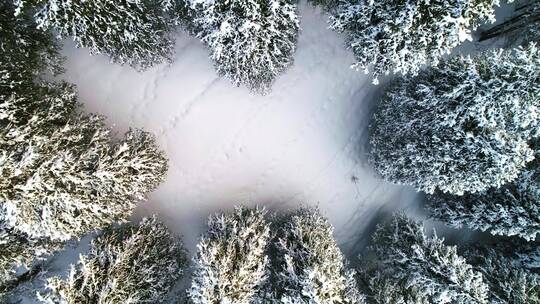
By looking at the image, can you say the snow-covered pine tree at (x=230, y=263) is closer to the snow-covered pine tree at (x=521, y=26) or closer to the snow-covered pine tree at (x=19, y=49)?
the snow-covered pine tree at (x=19, y=49)

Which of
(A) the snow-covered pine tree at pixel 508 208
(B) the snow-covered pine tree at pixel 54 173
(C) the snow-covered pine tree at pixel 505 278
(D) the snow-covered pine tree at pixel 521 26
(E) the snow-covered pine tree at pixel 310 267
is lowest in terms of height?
(C) the snow-covered pine tree at pixel 505 278

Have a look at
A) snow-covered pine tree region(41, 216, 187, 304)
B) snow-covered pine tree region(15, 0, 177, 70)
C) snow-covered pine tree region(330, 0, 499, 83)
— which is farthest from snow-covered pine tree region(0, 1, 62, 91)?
snow-covered pine tree region(330, 0, 499, 83)

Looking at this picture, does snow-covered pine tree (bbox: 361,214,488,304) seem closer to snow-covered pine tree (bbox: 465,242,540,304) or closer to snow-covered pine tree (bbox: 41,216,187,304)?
snow-covered pine tree (bbox: 465,242,540,304)

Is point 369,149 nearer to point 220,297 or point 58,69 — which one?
point 220,297

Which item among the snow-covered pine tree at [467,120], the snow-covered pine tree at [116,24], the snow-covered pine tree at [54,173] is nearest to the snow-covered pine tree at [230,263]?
the snow-covered pine tree at [54,173]

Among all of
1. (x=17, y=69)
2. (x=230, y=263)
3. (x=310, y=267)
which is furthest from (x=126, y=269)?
(x=17, y=69)

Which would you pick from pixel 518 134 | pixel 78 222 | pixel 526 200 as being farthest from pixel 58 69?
pixel 526 200

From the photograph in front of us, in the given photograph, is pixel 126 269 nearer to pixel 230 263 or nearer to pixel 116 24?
pixel 230 263
